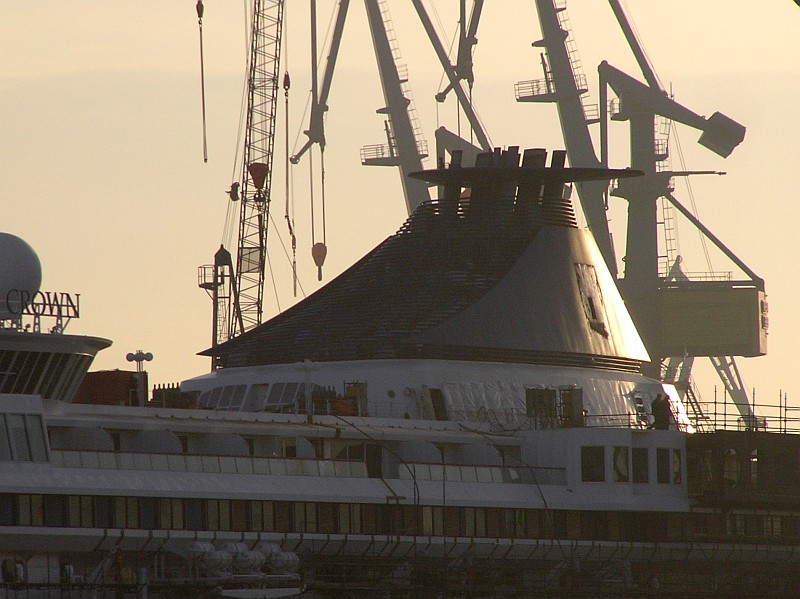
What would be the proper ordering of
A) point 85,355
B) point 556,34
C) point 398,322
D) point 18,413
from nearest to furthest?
point 18,413 < point 85,355 < point 398,322 < point 556,34

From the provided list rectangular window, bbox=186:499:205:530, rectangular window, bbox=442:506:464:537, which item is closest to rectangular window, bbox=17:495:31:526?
rectangular window, bbox=186:499:205:530

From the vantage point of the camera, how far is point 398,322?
120062 mm

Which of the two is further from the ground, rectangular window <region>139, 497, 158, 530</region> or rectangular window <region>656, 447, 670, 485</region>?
rectangular window <region>656, 447, 670, 485</region>

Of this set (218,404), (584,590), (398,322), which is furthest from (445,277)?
(584,590)

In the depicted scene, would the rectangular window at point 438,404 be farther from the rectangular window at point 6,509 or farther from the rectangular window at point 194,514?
the rectangular window at point 6,509

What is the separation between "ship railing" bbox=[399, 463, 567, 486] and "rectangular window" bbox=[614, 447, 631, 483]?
2426 millimetres

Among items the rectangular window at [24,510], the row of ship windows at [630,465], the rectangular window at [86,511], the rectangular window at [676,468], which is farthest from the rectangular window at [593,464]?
the rectangular window at [24,510]

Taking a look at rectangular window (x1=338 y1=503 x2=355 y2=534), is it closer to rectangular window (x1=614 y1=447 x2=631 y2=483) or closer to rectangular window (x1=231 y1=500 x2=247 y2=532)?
rectangular window (x1=231 y1=500 x2=247 y2=532)

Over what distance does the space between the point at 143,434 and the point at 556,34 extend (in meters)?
89.2

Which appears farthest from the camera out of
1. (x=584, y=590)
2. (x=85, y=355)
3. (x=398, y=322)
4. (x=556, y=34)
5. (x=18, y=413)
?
(x=556, y=34)

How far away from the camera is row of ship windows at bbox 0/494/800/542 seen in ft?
302

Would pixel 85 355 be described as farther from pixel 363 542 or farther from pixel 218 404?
pixel 218 404

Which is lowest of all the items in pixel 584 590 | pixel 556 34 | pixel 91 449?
pixel 584 590

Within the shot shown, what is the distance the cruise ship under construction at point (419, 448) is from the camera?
93188mm
